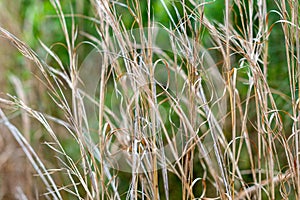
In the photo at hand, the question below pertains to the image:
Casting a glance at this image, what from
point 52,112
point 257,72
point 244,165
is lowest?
point 244,165

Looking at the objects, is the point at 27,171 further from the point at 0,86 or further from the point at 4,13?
the point at 4,13

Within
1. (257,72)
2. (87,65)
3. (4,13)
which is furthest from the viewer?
(4,13)

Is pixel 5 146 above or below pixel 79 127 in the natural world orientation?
below

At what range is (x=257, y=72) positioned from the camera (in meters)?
0.87

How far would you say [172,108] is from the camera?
1643 mm

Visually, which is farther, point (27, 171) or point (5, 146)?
point (5, 146)

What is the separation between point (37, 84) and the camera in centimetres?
175

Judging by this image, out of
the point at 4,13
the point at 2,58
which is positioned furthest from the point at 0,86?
the point at 4,13

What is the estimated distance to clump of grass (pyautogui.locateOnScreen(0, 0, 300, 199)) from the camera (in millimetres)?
911

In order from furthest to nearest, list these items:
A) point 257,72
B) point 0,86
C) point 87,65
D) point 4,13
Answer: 1. point 0,86
2. point 4,13
3. point 87,65
4. point 257,72

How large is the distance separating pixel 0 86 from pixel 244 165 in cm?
86

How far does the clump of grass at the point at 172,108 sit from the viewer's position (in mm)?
911

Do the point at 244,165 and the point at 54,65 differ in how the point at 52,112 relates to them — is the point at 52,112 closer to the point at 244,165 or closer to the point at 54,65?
the point at 54,65

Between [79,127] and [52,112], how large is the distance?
34.9 inches
